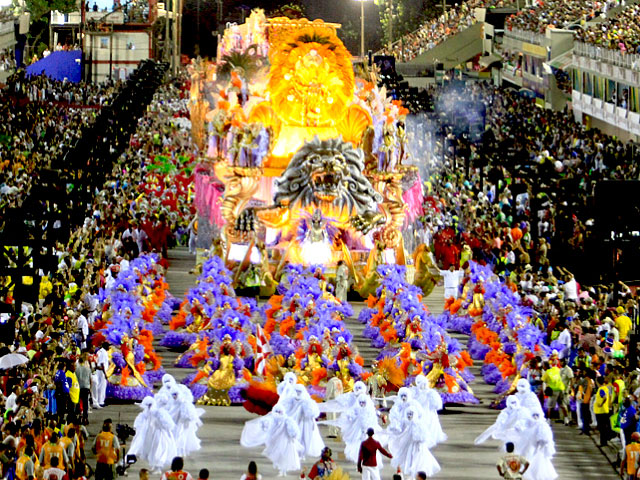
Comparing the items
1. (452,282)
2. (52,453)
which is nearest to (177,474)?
(52,453)

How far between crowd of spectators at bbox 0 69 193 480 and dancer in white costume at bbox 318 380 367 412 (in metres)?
3.16

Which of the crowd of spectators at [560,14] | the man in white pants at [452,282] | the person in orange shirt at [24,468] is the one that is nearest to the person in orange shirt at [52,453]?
the person in orange shirt at [24,468]

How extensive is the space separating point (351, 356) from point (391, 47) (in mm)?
69144

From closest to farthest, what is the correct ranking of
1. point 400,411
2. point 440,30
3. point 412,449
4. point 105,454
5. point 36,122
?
point 105,454 → point 412,449 → point 400,411 → point 36,122 → point 440,30

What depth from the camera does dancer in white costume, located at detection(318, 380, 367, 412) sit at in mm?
24078

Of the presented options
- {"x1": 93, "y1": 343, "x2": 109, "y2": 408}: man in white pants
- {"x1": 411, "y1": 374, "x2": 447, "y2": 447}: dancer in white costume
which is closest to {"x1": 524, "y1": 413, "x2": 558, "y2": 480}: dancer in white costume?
{"x1": 411, "y1": 374, "x2": 447, "y2": 447}: dancer in white costume

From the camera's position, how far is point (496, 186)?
47219 mm

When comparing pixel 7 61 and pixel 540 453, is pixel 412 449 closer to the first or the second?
pixel 540 453

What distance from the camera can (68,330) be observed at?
94.3 ft

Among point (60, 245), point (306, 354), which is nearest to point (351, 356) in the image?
point (306, 354)

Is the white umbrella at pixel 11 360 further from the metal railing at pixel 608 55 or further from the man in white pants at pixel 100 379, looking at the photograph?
the metal railing at pixel 608 55

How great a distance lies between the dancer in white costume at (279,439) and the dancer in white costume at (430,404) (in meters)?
1.91

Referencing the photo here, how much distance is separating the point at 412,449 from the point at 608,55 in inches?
1361

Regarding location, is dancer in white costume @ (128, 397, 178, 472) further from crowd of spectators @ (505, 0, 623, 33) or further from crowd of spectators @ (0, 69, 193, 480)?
crowd of spectators @ (505, 0, 623, 33)
